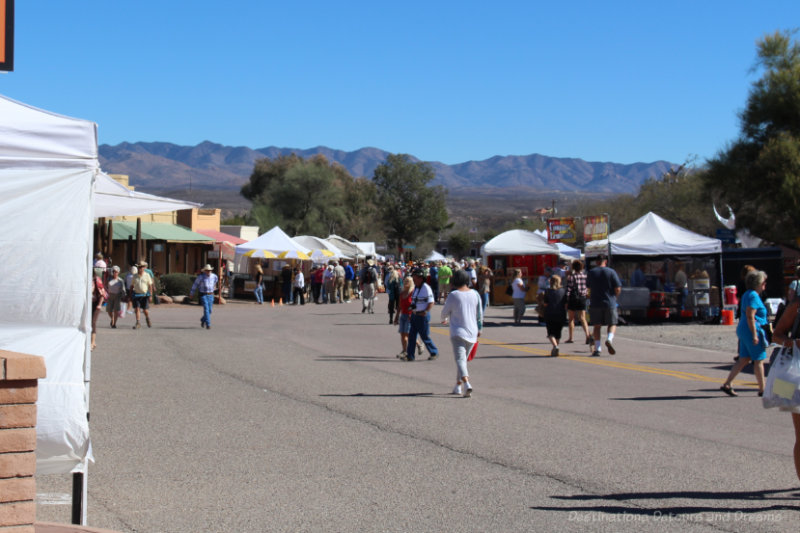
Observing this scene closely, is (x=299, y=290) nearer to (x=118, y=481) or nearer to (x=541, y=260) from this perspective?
(x=541, y=260)

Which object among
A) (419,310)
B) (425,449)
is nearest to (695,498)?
(425,449)

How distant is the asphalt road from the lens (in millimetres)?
5703

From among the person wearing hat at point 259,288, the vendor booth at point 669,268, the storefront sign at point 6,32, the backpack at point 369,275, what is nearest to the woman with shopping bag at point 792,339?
the storefront sign at point 6,32

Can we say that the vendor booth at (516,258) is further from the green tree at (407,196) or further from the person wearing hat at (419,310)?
the green tree at (407,196)

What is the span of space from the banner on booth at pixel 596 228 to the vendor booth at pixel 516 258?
4.16 m

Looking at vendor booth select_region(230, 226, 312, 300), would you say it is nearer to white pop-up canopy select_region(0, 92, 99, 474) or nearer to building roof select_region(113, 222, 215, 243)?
building roof select_region(113, 222, 215, 243)

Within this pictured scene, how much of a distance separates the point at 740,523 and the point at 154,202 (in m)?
7.12

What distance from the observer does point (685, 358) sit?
16.0 meters

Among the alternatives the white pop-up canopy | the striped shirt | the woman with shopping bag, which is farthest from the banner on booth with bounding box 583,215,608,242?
the white pop-up canopy

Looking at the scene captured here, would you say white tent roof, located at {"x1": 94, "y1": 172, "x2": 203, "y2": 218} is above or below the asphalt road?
above

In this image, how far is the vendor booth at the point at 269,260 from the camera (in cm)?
3431

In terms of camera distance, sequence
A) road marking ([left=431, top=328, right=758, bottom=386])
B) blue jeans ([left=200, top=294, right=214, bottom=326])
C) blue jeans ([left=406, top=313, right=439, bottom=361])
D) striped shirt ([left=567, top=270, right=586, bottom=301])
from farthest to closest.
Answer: blue jeans ([left=200, top=294, right=214, bottom=326])
striped shirt ([left=567, top=270, right=586, bottom=301])
blue jeans ([left=406, top=313, right=439, bottom=361])
road marking ([left=431, top=328, right=758, bottom=386])

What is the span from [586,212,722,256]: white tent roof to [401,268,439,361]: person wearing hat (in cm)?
1053

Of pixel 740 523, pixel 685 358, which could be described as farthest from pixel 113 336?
pixel 740 523
